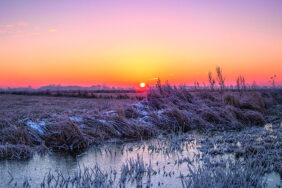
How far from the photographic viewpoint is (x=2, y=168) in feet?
18.1

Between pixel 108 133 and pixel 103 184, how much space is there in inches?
190

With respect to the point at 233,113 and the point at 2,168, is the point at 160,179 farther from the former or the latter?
the point at 233,113

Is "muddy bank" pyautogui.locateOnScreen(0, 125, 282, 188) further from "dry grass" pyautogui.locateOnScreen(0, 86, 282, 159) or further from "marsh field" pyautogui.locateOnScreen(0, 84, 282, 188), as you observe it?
"dry grass" pyautogui.locateOnScreen(0, 86, 282, 159)

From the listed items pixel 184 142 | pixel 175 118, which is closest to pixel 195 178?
pixel 184 142

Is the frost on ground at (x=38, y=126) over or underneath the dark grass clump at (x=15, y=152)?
over

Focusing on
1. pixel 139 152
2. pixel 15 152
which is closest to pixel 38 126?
pixel 15 152

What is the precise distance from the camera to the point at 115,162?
575 cm

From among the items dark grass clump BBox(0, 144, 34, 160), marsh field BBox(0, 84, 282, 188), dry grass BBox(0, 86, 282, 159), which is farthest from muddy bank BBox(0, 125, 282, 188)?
dry grass BBox(0, 86, 282, 159)

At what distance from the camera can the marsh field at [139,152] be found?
177 inches

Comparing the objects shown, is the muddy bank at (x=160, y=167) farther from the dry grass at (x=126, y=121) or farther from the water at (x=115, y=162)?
the dry grass at (x=126, y=121)

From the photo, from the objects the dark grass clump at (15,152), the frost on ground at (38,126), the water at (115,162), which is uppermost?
the frost on ground at (38,126)

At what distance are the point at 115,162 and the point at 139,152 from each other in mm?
1085

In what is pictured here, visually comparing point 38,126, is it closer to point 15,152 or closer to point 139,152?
point 15,152

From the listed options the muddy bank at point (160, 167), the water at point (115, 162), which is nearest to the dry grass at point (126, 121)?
the water at point (115, 162)
